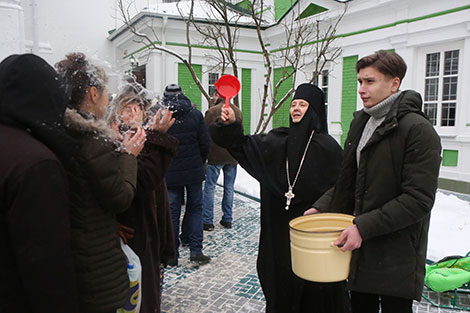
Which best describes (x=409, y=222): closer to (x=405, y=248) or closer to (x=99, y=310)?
(x=405, y=248)

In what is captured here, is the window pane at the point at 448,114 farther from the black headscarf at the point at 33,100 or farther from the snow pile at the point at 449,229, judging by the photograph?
the black headscarf at the point at 33,100

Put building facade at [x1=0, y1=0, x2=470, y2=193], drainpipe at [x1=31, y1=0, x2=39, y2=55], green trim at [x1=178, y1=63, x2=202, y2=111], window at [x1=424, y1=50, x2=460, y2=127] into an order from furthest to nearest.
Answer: green trim at [x1=178, y1=63, x2=202, y2=111] → window at [x1=424, y1=50, x2=460, y2=127] → building facade at [x1=0, y1=0, x2=470, y2=193] → drainpipe at [x1=31, y1=0, x2=39, y2=55]

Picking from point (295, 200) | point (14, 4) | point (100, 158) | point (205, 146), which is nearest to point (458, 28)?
point (205, 146)

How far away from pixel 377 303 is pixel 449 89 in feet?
28.8

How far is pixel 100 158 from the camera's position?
1.63 metres

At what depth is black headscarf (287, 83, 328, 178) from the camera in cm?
279

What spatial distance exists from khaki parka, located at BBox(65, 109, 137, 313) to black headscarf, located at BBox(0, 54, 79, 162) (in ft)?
0.82

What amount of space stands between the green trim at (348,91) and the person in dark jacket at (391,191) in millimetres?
9638

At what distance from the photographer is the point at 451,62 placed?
9125mm

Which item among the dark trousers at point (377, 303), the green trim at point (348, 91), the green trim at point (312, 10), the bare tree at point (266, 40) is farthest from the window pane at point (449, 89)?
the dark trousers at point (377, 303)

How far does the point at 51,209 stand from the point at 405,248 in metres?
1.67

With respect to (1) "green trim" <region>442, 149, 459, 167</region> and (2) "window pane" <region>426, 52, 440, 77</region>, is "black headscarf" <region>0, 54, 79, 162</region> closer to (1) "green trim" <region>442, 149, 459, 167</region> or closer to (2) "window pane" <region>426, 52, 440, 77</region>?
(1) "green trim" <region>442, 149, 459, 167</region>

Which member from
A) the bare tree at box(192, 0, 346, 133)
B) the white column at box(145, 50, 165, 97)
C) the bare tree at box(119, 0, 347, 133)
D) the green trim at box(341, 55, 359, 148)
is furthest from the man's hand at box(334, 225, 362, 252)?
the white column at box(145, 50, 165, 97)

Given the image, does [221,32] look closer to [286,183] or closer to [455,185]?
[455,185]
